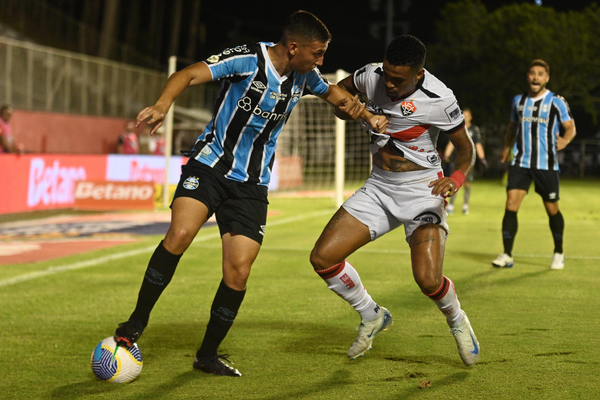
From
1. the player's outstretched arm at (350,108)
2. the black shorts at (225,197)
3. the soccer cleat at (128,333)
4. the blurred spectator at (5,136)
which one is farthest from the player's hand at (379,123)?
the blurred spectator at (5,136)

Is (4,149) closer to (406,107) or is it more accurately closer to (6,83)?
(6,83)

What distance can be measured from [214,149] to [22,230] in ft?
27.8

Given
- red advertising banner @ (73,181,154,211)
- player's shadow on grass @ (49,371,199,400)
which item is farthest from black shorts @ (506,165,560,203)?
red advertising banner @ (73,181,154,211)

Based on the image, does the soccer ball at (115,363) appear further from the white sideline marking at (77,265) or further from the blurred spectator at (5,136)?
the blurred spectator at (5,136)

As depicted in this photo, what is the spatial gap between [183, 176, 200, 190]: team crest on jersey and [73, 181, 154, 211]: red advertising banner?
11233mm

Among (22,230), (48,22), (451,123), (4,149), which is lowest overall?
(22,230)

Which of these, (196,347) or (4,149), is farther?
(4,149)

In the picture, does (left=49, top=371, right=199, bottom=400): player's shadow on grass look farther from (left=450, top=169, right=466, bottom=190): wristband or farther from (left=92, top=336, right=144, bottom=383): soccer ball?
(left=450, top=169, right=466, bottom=190): wristband

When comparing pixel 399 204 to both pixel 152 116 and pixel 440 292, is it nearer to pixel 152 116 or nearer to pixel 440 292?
pixel 440 292

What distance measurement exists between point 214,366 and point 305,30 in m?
2.04

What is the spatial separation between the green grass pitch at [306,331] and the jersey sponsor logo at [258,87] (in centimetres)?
167

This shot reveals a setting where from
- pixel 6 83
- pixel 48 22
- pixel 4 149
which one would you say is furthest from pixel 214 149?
pixel 48 22

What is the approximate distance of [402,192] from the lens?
4.99m

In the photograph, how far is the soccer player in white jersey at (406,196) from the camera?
15.7ft
